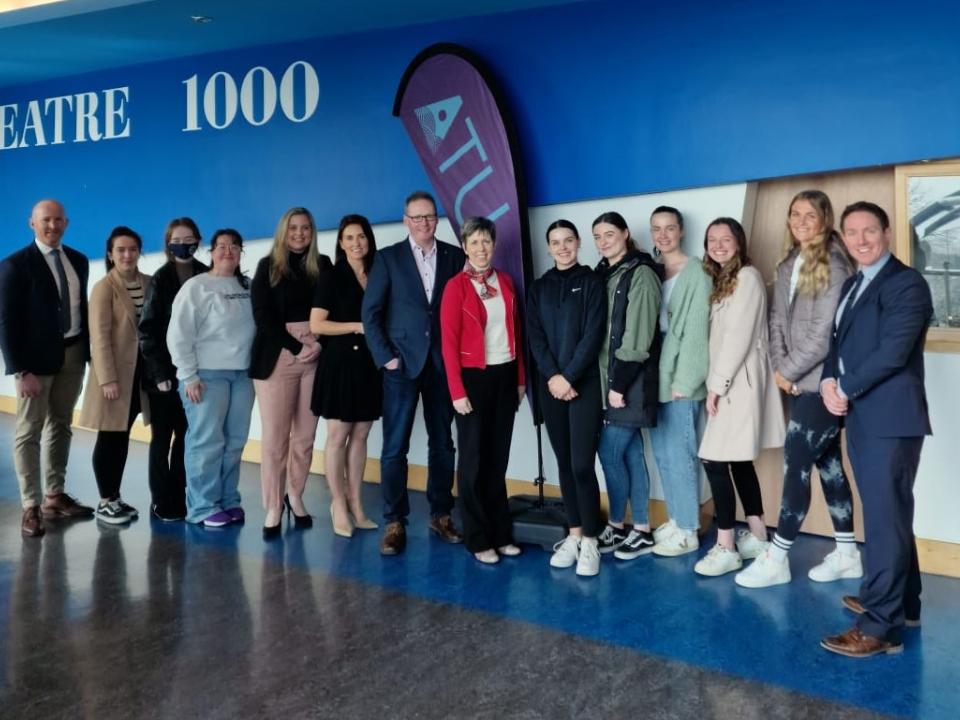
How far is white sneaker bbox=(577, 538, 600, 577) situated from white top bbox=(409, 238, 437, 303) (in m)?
1.33

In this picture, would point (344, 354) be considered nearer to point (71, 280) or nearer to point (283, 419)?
point (283, 419)

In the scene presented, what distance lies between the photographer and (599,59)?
453 centimetres

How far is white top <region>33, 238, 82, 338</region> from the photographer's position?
479 centimetres

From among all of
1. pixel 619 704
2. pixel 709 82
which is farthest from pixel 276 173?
pixel 619 704

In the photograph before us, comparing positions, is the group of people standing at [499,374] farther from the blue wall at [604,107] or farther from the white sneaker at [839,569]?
the blue wall at [604,107]

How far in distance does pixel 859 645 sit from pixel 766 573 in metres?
0.69

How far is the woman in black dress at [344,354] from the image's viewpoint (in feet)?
14.3

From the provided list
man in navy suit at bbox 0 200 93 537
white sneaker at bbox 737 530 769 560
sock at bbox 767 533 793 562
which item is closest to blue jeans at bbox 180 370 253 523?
man in navy suit at bbox 0 200 93 537

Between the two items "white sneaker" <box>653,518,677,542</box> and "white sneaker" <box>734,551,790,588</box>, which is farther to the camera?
"white sneaker" <box>653,518,677,542</box>

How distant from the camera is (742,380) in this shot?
390 cm

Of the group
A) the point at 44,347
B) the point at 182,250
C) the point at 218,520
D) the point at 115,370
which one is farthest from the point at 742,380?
the point at 44,347

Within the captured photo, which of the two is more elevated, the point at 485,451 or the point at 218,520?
the point at 485,451

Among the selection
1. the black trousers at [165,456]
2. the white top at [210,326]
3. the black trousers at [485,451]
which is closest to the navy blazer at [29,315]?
the black trousers at [165,456]

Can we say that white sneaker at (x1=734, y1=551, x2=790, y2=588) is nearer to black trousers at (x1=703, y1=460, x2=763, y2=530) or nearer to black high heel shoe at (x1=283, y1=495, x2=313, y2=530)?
black trousers at (x1=703, y1=460, x2=763, y2=530)
